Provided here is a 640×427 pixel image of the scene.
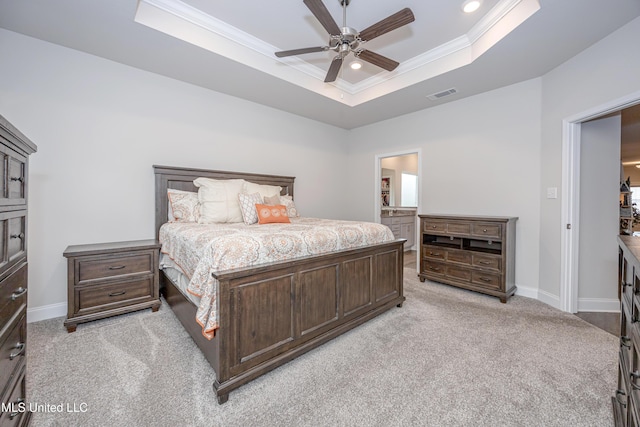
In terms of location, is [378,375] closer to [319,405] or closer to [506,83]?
[319,405]

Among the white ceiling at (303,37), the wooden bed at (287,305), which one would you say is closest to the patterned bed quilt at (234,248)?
the wooden bed at (287,305)

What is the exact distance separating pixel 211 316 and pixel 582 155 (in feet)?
12.8

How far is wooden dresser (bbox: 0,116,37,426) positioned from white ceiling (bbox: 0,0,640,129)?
5.61 ft

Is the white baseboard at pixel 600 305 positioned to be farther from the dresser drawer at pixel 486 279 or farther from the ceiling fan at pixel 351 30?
the ceiling fan at pixel 351 30

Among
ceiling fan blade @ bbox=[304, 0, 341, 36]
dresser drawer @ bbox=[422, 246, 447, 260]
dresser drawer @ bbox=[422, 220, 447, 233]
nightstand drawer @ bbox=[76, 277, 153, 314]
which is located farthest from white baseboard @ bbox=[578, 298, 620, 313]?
nightstand drawer @ bbox=[76, 277, 153, 314]

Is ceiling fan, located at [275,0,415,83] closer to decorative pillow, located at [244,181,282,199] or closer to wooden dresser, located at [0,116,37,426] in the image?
decorative pillow, located at [244,181,282,199]

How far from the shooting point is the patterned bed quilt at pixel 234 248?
1.62 meters

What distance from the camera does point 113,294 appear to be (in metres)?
2.58

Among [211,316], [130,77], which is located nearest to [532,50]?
[211,316]

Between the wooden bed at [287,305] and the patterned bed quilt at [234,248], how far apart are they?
0.07 metres

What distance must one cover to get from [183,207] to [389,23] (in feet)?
9.03

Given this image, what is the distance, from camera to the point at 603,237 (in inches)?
116

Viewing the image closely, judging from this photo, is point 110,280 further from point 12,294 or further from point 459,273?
point 459,273

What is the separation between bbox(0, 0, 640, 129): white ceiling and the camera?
2.23 metres
